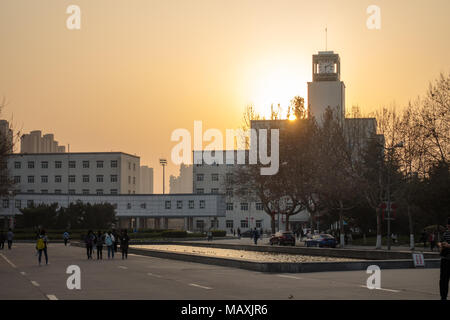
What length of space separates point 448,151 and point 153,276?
3240 cm

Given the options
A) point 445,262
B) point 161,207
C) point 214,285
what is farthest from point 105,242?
point 161,207

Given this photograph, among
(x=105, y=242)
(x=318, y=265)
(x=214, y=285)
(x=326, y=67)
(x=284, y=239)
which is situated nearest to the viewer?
(x=214, y=285)

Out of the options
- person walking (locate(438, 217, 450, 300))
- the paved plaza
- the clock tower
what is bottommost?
the paved plaza

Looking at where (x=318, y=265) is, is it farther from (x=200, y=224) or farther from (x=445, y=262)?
(x=200, y=224)

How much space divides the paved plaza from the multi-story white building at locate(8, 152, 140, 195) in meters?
106

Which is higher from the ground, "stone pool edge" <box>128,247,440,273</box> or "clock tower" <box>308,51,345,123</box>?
"clock tower" <box>308,51,345,123</box>

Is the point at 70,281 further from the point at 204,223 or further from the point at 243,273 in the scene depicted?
the point at 204,223

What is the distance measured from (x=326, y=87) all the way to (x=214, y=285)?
119 meters

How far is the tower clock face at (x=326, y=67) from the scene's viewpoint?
14038cm

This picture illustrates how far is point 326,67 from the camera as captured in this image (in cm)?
14100

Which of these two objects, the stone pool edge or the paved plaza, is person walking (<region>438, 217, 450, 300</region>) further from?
the stone pool edge

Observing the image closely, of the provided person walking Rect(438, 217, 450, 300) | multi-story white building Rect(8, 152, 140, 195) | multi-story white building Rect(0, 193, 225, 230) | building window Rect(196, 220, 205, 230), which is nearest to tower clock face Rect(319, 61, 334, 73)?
multi-story white building Rect(0, 193, 225, 230)

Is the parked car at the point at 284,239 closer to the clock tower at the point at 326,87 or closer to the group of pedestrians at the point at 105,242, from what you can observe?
the group of pedestrians at the point at 105,242

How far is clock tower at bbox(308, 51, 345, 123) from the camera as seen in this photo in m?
136
